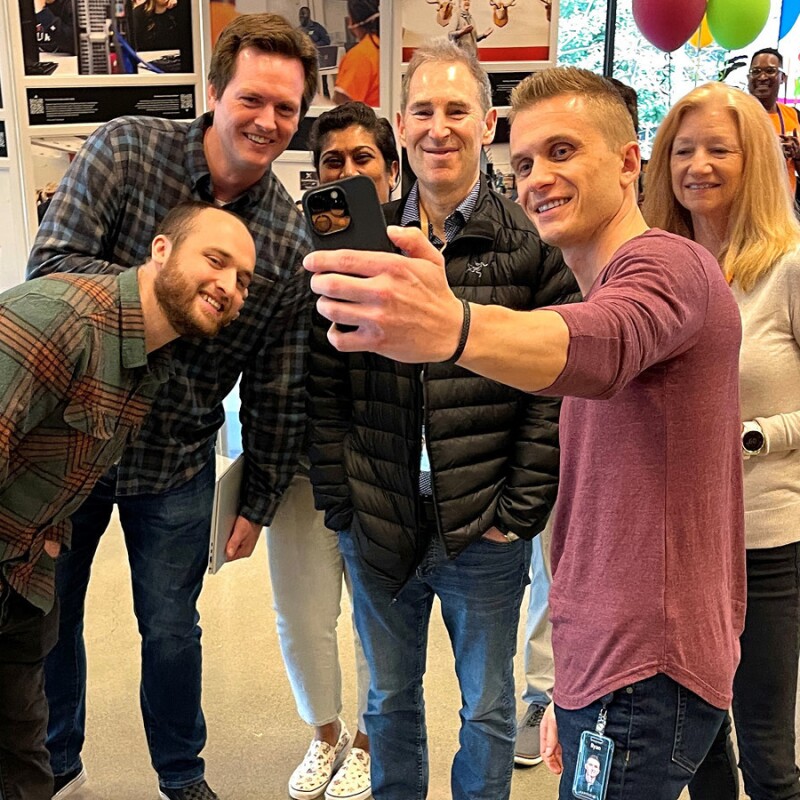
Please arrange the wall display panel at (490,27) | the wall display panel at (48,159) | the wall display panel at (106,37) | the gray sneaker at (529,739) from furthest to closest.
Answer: the wall display panel at (490,27), the wall display panel at (48,159), the wall display panel at (106,37), the gray sneaker at (529,739)

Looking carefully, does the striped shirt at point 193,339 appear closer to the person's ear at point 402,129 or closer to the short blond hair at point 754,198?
the person's ear at point 402,129

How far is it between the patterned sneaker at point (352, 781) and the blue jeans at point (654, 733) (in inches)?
48.6

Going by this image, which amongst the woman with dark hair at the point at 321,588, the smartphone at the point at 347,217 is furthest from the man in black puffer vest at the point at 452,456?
the smartphone at the point at 347,217

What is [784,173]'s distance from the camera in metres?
1.80

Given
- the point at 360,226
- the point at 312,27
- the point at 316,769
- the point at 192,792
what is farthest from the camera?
the point at 312,27

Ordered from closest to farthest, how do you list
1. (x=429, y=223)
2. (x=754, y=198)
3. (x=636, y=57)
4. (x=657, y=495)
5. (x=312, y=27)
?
(x=657, y=495) < (x=754, y=198) < (x=429, y=223) < (x=312, y=27) < (x=636, y=57)

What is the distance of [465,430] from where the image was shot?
176cm

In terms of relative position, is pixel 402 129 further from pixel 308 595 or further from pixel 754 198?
pixel 308 595

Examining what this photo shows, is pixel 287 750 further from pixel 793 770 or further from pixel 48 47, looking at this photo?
pixel 48 47

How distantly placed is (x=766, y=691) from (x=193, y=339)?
4.31 ft

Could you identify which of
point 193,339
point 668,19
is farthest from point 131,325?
point 668,19

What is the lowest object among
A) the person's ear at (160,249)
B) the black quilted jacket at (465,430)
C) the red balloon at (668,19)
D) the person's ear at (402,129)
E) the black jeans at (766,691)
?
the black jeans at (766,691)

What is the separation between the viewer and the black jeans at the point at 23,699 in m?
1.78

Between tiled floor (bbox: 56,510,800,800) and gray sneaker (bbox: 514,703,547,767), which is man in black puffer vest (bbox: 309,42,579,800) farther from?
tiled floor (bbox: 56,510,800,800)
